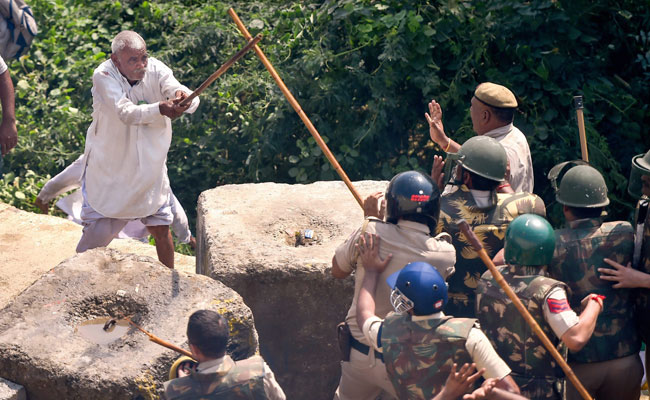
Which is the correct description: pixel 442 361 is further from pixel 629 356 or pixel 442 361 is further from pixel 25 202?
pixel 25 202

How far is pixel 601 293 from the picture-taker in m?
3.98

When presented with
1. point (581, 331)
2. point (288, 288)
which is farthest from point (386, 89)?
point (581, 331)

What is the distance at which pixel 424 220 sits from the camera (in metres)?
3.89

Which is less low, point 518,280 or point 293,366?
point 518,280

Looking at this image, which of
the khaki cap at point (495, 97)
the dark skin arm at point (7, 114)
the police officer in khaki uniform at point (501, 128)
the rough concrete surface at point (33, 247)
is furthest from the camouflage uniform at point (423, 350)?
the rough concrete surface at point (33, 247)

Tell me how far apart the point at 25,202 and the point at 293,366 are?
149 inches

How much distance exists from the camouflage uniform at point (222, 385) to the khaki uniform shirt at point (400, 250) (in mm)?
641

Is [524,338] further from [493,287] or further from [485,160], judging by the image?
[485,160]

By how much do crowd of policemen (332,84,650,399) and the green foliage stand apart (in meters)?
2.82

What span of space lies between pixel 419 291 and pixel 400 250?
560mm

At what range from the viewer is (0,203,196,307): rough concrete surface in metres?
6.14

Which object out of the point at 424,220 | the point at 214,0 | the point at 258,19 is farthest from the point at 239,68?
the point at 424,220

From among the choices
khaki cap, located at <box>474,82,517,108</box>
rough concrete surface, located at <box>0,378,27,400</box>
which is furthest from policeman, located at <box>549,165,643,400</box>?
rough concrete surface, located at <box>0,378,27,400</box>

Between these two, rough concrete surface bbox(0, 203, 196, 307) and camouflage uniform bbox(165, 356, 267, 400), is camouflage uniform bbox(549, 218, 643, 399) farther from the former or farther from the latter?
rough concrete surface bbox(0, 203, 196, 307)
